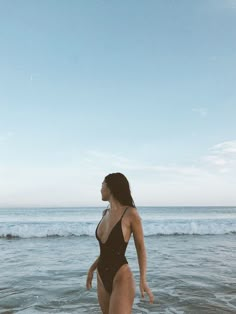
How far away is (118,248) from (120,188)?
616 millimetres

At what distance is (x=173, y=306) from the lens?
6.62 m

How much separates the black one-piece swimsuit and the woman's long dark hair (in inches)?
9.2

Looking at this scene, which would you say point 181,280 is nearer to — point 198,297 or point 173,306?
point 198,297

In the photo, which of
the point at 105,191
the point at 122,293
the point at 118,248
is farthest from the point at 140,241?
the point at 105,191

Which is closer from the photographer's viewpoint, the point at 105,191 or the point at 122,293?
the point at 122,293

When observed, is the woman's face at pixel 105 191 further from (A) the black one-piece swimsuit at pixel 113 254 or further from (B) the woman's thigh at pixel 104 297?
(B) the woman's thigh at pixel 104 297

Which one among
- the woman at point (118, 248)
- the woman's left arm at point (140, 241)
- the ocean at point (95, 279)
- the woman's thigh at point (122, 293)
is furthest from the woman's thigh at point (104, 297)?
the ocean at point (95, 279)

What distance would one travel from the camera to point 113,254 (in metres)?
3.51

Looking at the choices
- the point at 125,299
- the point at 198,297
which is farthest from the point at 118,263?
the point at 198,297

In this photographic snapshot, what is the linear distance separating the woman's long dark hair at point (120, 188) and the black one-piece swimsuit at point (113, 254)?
23 centimetres

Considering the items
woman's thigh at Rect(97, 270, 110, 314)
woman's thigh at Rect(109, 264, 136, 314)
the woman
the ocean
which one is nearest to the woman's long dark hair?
the woman

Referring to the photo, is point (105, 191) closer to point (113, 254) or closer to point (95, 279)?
point (113, 254)

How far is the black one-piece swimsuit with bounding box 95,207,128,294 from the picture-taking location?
3.47 m

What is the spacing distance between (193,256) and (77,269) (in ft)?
15.6
